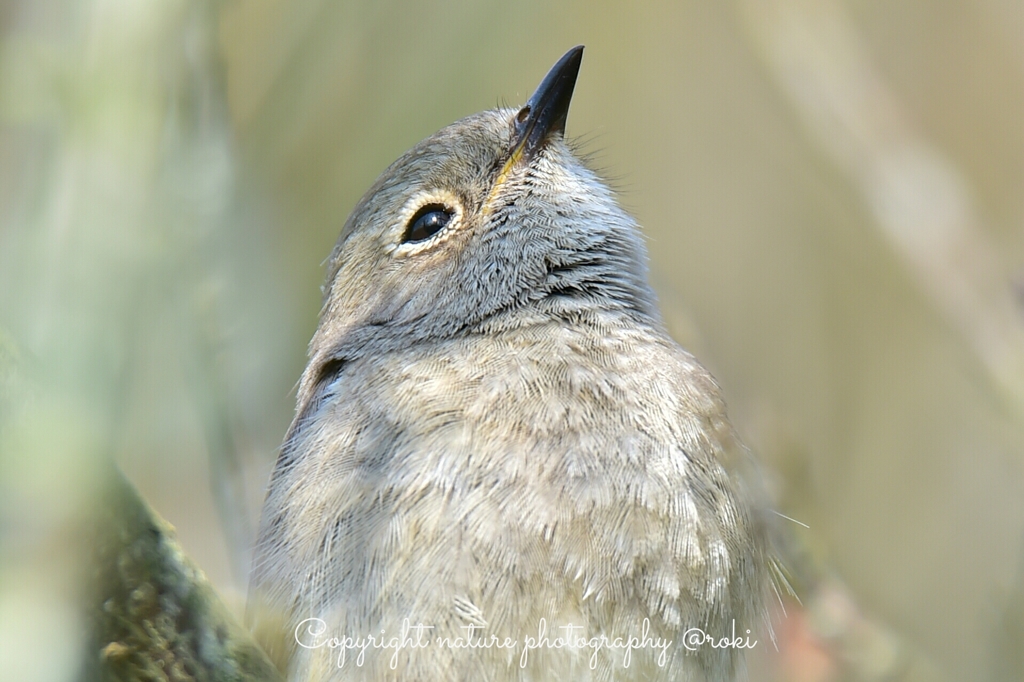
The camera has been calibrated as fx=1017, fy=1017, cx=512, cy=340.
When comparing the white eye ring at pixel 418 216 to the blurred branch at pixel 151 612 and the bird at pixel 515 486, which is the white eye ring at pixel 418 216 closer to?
the bird at pixel 515 486

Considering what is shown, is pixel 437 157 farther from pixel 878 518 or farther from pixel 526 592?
pixel 878 518

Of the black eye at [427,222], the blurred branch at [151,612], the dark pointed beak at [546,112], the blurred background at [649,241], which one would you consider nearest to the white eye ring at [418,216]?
the black eye at [427,222]

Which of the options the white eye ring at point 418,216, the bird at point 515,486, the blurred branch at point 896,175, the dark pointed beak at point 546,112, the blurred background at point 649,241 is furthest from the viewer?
the blurred branch at point 896,175

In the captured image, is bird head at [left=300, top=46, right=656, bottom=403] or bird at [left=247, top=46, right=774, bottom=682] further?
bird head at [left=300, top=46, right=656, bottom=403]

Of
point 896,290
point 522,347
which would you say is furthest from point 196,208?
point 896,290

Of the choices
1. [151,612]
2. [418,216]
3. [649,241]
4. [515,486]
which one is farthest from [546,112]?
[151,612]

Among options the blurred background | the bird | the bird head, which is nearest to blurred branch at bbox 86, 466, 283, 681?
the blurred background

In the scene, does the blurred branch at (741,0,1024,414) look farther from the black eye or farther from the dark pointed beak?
the black eye

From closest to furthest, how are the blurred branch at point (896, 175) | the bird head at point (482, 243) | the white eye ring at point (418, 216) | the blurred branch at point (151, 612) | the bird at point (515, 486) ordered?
the blurred branch at point (151, 612) < the bird at point (515, 486) < the bird head at point (482, 243) < the white eye ring at point (418, 216) < the blurred branch at point (896, 175)
